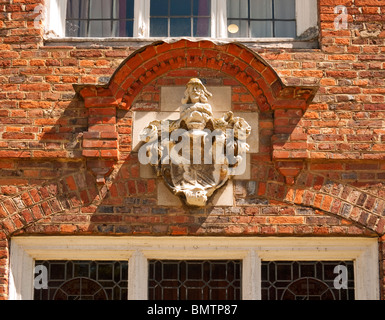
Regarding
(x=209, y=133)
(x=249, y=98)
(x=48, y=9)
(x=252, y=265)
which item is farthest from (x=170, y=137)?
(x=48, y=9)

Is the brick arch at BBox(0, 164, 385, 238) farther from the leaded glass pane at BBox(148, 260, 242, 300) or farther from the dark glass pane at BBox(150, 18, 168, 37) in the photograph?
the dark glass pane at BBox(150, 18, 168, 37)

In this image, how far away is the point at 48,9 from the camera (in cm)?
774

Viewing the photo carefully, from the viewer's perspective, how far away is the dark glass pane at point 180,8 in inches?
311

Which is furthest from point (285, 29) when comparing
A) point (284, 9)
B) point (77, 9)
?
point (77, 9)

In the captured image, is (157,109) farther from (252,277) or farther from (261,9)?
(252,277)

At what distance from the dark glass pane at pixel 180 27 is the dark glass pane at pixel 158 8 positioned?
129 millimetres

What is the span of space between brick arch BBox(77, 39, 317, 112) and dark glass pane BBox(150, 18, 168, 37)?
0.56 m

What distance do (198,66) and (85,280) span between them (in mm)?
2342

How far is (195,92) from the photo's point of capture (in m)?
7.16

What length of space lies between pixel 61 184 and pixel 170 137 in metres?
1.13

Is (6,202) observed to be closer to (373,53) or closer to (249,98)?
(249,98)

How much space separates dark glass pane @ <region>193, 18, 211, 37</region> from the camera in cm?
784
